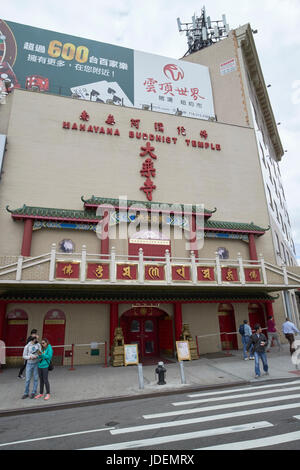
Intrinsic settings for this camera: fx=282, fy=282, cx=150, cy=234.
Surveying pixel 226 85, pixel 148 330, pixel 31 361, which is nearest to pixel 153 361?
pixel 148 330

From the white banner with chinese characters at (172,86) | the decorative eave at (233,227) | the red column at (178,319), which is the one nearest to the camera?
the red column at (178,319)

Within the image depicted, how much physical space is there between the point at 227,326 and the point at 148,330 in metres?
5.21

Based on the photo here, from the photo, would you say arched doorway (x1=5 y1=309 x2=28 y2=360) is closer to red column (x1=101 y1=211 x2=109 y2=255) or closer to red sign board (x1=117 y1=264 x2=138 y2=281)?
red column (x1=101 y1=211 x2=109 y2=255)

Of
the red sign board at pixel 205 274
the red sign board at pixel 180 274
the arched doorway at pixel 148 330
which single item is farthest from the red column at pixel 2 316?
the red sign board at pixel 205 274

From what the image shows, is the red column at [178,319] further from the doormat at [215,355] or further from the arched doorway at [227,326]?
the arched doorway at [227,326]

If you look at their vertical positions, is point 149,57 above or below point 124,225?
above

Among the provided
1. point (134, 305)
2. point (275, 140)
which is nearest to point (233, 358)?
point (134, 305)

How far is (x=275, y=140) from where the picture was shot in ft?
120

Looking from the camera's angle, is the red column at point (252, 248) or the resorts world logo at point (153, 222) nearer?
the resorts world logo at point (153, 222)

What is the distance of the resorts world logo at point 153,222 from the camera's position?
16.9 m

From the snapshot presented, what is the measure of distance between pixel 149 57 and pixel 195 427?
3085 centimetres

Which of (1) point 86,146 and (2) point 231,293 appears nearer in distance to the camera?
(2) point 231,293

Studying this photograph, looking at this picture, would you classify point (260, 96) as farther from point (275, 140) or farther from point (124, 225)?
point (124, 225)

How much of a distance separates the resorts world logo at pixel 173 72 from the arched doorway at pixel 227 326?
74.0ft
